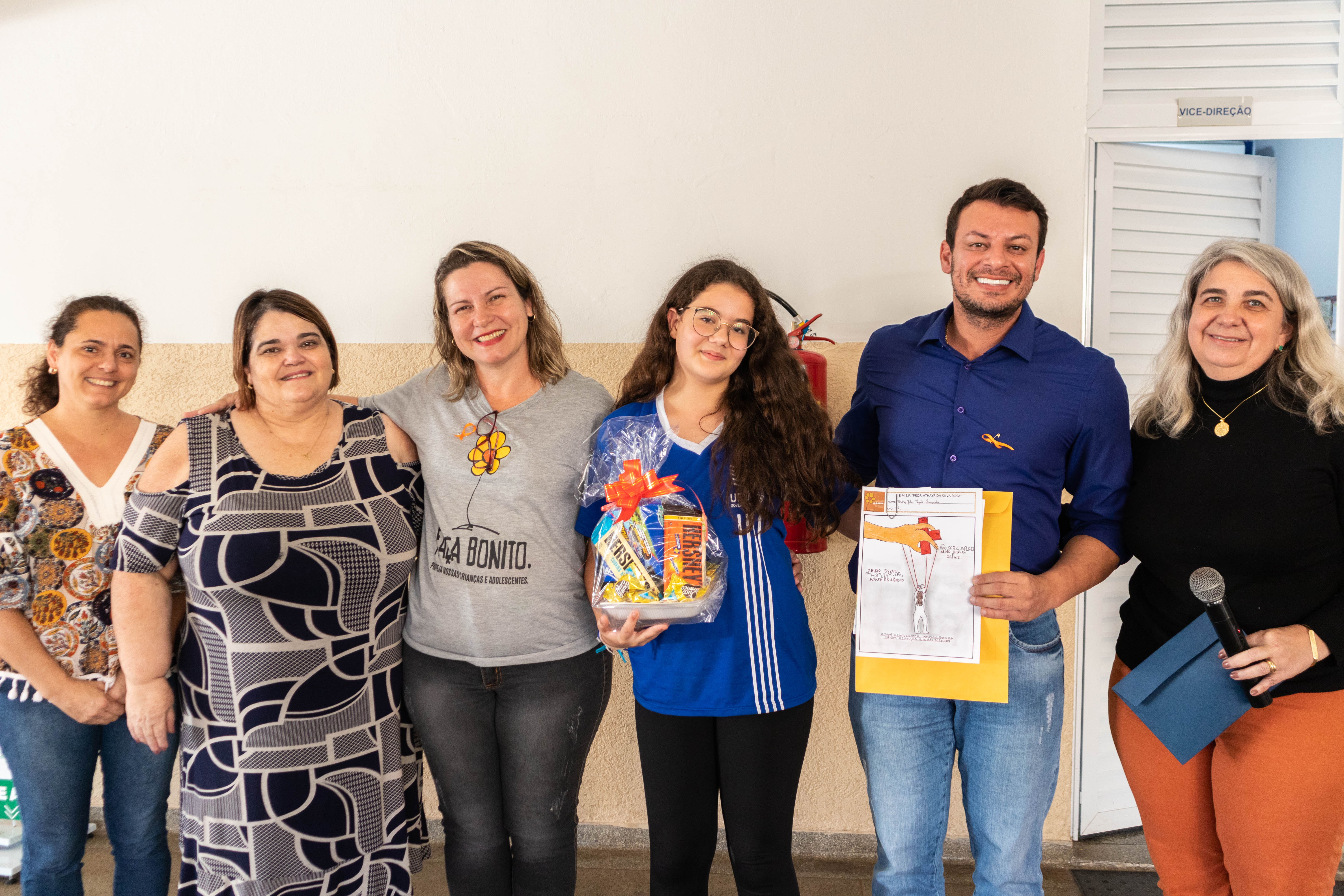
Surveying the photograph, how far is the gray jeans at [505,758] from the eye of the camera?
72.3 inches

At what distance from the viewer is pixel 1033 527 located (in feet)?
5.66

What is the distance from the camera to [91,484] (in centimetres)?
194

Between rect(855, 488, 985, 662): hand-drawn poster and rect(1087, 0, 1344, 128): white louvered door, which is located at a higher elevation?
→ rect(1087, 0, 1344, 128): white louvered door

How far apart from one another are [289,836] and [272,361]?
3.69 ft

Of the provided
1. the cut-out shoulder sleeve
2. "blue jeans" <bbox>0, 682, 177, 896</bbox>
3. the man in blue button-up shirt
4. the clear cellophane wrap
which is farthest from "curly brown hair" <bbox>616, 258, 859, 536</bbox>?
"blue jeans" <bbox>0, 682, 177, 896</bbox>

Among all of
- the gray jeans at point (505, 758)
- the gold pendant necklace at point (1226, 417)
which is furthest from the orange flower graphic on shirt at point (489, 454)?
the gold pendant necklace at point (1226, 417)

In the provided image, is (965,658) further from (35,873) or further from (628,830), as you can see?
(35,873)

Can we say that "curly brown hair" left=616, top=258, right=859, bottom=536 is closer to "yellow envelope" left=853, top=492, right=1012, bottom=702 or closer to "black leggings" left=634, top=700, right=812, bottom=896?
"yellow envelope" left=853, top=492, right=1012, bottom=702

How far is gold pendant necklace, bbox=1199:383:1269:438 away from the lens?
5.64 ft

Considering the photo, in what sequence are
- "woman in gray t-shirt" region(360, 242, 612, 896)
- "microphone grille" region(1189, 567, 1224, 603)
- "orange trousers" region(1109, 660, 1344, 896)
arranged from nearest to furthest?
"microphone grille" region(1189, 567, 1224, 603) → "orange trousers" region(1109, 660, 1344, 896) → "woman in gray t-shirt" region(360, 242, 612, 896)

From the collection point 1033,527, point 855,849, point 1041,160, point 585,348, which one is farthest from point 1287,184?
point 855,849

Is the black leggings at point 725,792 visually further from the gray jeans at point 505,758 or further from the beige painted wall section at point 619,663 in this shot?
the beige painted wall section at point 619,663

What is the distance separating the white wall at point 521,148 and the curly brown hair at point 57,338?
82 cm

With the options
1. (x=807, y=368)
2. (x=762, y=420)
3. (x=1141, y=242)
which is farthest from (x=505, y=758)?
(x=1141, y=242)
